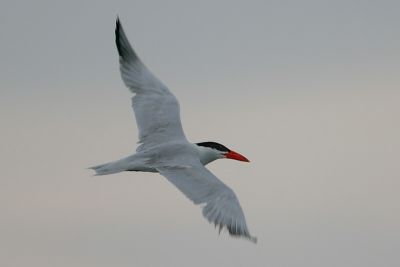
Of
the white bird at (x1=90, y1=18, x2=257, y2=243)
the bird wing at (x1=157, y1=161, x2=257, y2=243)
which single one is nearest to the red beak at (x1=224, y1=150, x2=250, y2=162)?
the white bird at (x1=90, y1=18, x2=257, y2=243)

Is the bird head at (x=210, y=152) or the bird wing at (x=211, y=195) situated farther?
the bird head at (x=210, y=152)

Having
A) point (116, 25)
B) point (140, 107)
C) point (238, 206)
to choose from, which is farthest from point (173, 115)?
point (238, 206)

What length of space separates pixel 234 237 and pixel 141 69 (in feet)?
16.7

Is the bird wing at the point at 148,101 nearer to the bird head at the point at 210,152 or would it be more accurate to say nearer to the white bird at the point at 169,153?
the white bird at the point at 169,153

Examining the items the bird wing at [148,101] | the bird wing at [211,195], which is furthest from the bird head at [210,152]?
the bird wing at [211,195]

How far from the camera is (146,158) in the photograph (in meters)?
20.6

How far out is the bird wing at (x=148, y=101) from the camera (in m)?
21.8

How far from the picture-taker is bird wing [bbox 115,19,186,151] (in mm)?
21750

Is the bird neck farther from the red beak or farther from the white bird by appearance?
the red beak

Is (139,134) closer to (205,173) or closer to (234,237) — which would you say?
(205,173)

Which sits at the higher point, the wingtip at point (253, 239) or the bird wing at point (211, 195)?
the bird wing at point (211, 195)


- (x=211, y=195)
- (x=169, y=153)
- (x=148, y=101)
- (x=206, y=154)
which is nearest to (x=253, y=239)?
(x=211, y=195)

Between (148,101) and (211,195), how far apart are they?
354 centimetres

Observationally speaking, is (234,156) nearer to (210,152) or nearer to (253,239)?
(210,152)
